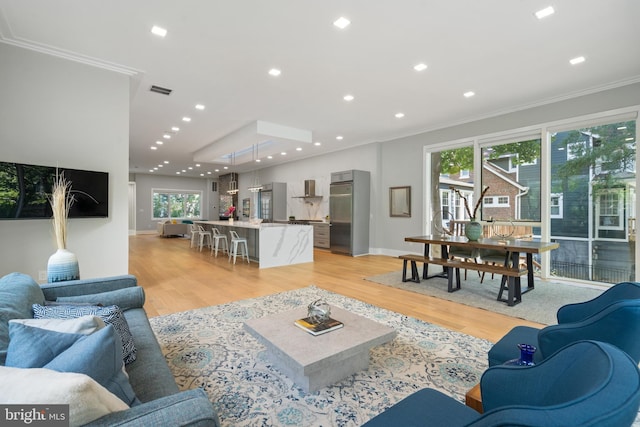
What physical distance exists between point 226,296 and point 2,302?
289cm

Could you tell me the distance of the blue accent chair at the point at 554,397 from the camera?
0.60 m

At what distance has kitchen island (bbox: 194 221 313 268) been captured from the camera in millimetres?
6309

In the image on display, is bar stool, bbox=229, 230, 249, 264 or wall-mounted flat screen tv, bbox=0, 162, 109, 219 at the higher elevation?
wall-mounted flat screen tv, bbox=0, 162, 109, 219

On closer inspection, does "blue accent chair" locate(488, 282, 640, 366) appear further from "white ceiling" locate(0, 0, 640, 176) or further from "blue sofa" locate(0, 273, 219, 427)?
"white ceiling" locate(0, 0, 640, 176)

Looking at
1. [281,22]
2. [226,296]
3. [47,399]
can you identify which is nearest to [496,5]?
[281,22]

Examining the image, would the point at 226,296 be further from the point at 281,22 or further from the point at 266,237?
the point at 281,22

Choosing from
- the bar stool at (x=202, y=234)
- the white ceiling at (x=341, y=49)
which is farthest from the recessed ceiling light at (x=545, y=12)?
the bar stool at (x=202, y=234)

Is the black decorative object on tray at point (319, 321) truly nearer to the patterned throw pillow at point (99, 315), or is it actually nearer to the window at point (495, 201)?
the patterned throw pillow at point (99, 315)

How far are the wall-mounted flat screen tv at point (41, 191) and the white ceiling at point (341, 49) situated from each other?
1.45 m

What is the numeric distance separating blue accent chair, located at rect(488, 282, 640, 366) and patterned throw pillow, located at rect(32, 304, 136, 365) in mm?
2032

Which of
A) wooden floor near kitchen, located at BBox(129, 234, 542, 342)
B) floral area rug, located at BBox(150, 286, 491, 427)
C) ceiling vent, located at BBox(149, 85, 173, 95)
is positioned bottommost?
floral area rug, located at BBox(150, 286, 491, 427)

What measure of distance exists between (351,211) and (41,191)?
615 centimetres

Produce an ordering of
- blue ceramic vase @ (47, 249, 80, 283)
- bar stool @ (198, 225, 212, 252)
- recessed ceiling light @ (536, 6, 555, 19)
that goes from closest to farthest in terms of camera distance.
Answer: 1. blue ceramic vase @ (47, 249, 80, 283)
2. recessed ceiling light @ (536, 6, 555, 19)
3. bar stool @ (198, 225, 212, 252)

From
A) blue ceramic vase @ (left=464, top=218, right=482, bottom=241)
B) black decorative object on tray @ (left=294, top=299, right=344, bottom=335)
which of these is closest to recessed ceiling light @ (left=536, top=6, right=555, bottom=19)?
blue ceramic vase @ (left=464, top=218, right=482, bottom=241)
